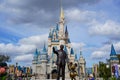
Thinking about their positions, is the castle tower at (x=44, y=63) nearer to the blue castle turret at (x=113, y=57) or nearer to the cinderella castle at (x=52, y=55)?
the cinderella castle at (x=52, y=55)

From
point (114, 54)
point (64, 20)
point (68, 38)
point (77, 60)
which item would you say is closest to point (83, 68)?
point (77, 60)

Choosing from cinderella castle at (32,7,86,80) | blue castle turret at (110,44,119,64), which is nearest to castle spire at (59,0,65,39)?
cinderella castle at (32,7,86,80)

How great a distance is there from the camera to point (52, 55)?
117812mm

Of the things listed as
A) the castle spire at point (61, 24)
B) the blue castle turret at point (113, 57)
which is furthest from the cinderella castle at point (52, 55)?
the blue castle turret at point (113, 57)

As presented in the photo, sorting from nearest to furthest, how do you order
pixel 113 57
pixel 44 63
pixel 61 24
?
pixel 113 57
pixel 44 63
pixel 61 24

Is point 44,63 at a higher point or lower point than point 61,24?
lower

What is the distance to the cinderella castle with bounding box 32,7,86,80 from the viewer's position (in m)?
115

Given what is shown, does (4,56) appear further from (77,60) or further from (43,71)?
(77,60)

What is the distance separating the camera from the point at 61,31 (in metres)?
124

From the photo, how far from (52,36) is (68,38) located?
7237 mm

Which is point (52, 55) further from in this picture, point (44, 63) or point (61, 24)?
point (61, 24)

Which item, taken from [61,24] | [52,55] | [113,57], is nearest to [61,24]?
[61,24]

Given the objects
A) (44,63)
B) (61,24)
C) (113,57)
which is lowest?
(113,57)

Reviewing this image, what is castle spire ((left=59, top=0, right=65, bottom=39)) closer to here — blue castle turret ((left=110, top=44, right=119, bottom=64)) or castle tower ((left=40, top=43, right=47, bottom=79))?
castle tower ((left=40, top=43, right=47, bottom=79))
